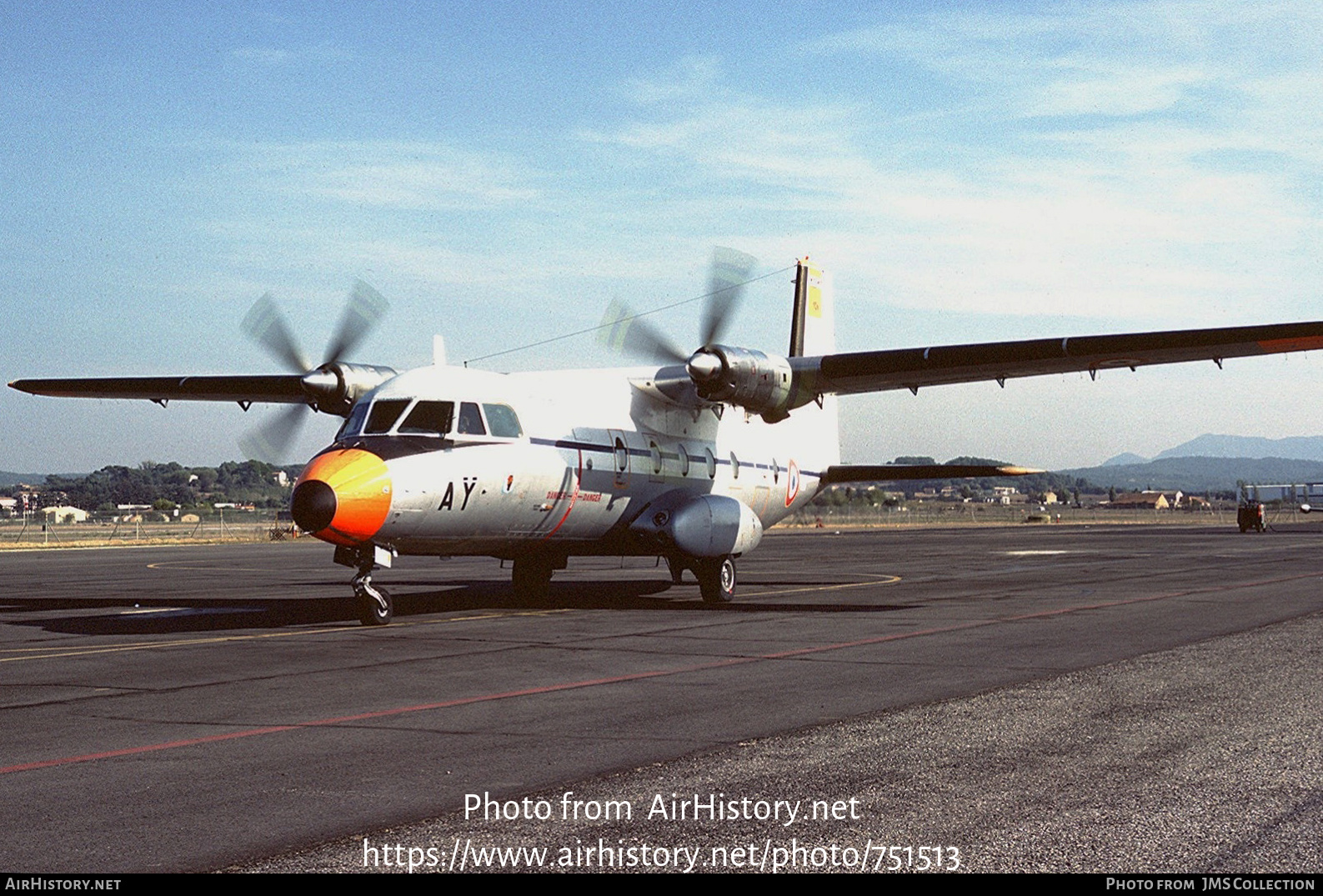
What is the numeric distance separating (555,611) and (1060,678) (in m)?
10.1

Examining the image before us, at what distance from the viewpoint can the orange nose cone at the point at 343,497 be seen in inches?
598

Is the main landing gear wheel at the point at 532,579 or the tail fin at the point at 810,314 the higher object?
the tail fin at the point at 810,314

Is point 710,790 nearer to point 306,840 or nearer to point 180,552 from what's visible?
point 306,840

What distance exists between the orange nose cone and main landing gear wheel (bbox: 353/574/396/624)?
1.02 meters

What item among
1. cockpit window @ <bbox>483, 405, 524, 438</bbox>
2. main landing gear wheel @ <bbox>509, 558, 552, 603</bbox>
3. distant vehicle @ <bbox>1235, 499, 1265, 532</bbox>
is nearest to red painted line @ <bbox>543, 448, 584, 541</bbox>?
cockpit window @ <bbox>483, 405, 524, 438</bbox>

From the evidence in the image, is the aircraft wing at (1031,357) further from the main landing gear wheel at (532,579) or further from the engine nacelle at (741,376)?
the main landing gear wheel at (532,579)

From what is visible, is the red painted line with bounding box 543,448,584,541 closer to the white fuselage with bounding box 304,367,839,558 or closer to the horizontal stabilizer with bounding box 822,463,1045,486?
the white fuselage with bounding box 304,367,839,558

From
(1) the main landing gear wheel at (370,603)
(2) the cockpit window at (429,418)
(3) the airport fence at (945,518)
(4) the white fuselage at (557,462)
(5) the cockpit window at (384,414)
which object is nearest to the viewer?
(1) the main landing gear wheel at (370,603)

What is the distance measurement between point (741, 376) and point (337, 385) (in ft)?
22.9

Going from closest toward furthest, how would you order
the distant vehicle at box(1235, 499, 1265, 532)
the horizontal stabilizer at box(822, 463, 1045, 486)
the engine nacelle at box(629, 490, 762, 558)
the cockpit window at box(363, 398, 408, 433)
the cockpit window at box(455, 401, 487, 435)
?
the cockpit window at box(363, 398, 408, 433)
the cockpit window at box(455, 401, 487, 435)
the engine nacelle at box(629, 490, 762, 558)
the horizontal stabilizer at box(822, 463, 1045, 486)
the distant vehicle at box(1235, 499, 1265, 532)

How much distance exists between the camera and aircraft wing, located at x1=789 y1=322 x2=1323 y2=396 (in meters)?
19.4

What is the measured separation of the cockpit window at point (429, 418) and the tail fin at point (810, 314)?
40.9 feet

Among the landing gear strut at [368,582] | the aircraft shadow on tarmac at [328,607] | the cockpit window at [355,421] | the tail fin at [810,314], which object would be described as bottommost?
the aircraft shadow on tarmac at [328,607]

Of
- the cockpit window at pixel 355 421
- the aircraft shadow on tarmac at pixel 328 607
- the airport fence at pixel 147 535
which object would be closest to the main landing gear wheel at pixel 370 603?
the aircraft shadow on tarmac at pixel 328 607
